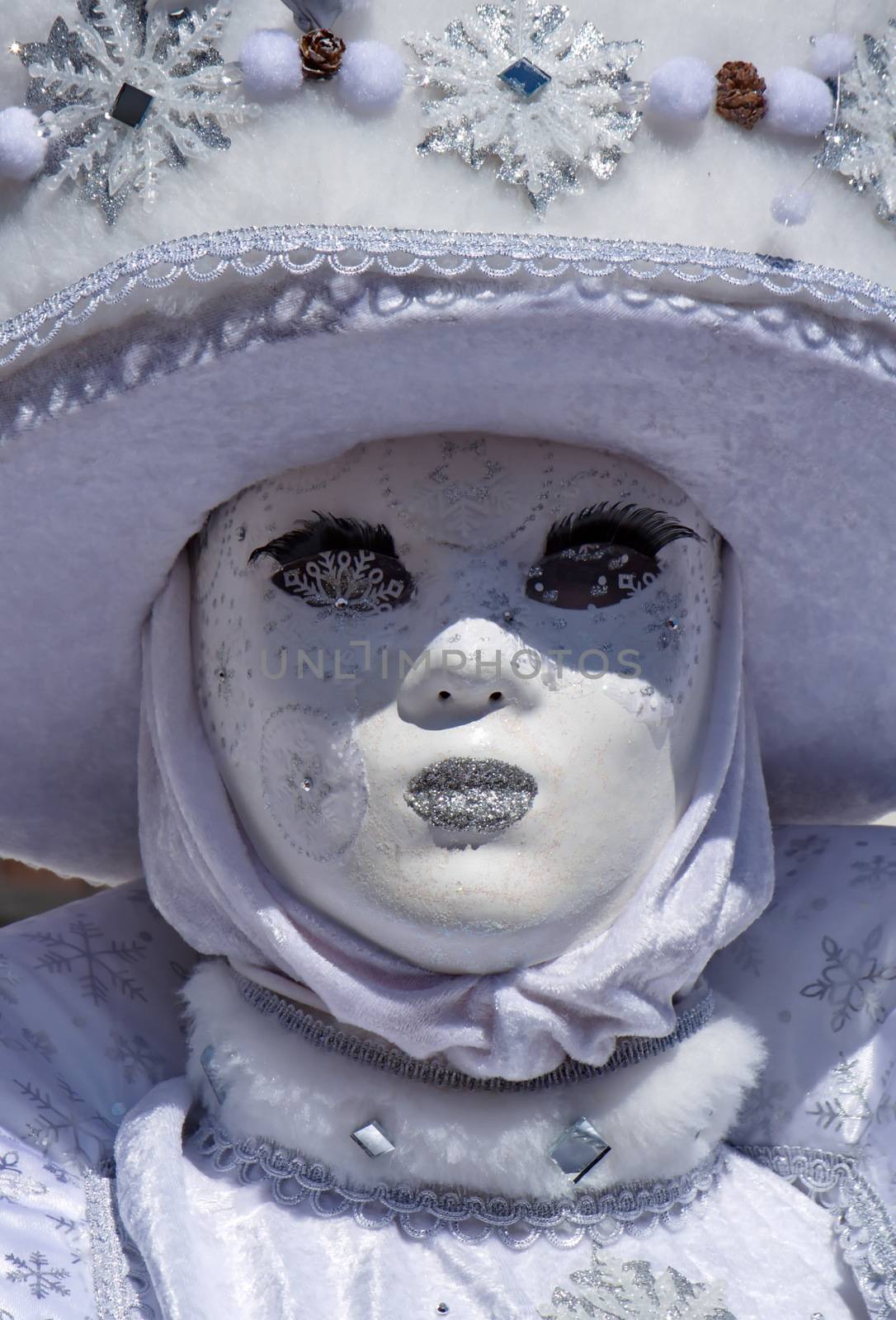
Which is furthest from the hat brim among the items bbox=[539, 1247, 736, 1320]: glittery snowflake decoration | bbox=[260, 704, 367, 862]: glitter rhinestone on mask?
bbox=[539, 1247, 736, 1320]: glittery snowflake decoration

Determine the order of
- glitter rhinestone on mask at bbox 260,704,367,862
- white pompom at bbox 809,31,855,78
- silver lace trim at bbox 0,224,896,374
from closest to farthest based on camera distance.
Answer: silver lace trim at bbox 0,224,896,374 < white pompom at bbox 809,31,855,78 < glitter rhinestone on mask at bbox 260,704,367,862

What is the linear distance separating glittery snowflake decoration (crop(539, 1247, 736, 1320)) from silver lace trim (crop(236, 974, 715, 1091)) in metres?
0.18

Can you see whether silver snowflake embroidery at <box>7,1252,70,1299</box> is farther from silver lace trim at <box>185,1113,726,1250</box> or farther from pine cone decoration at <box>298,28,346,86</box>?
pine cone decoration at <box>298,28,346,86</box>

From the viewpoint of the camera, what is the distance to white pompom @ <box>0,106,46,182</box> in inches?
58.4

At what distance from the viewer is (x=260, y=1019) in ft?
5.77

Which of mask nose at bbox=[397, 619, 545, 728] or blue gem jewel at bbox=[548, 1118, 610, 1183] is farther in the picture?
blue gem jewel at bbox=[548, 1118, 610, 1183]

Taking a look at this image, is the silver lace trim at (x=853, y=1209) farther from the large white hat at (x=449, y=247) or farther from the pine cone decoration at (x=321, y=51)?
the pine cone decoration at (x=321, y=51)

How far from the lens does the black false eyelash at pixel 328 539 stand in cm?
165

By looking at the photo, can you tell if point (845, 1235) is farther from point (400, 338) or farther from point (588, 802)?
point (400, 338)

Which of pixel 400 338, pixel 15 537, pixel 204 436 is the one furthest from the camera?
pixel 15 537

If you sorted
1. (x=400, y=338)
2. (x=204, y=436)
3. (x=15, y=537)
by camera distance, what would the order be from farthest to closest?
(x=15, y=537) < (x=204, y=436) < (x=400, y=338)

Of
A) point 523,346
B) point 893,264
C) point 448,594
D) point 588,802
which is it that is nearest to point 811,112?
point 893,264

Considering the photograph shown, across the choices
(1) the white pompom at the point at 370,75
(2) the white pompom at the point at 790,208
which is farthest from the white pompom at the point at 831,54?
(1) the white pompom at the point at 370,75

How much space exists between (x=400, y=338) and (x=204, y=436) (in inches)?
9.2
